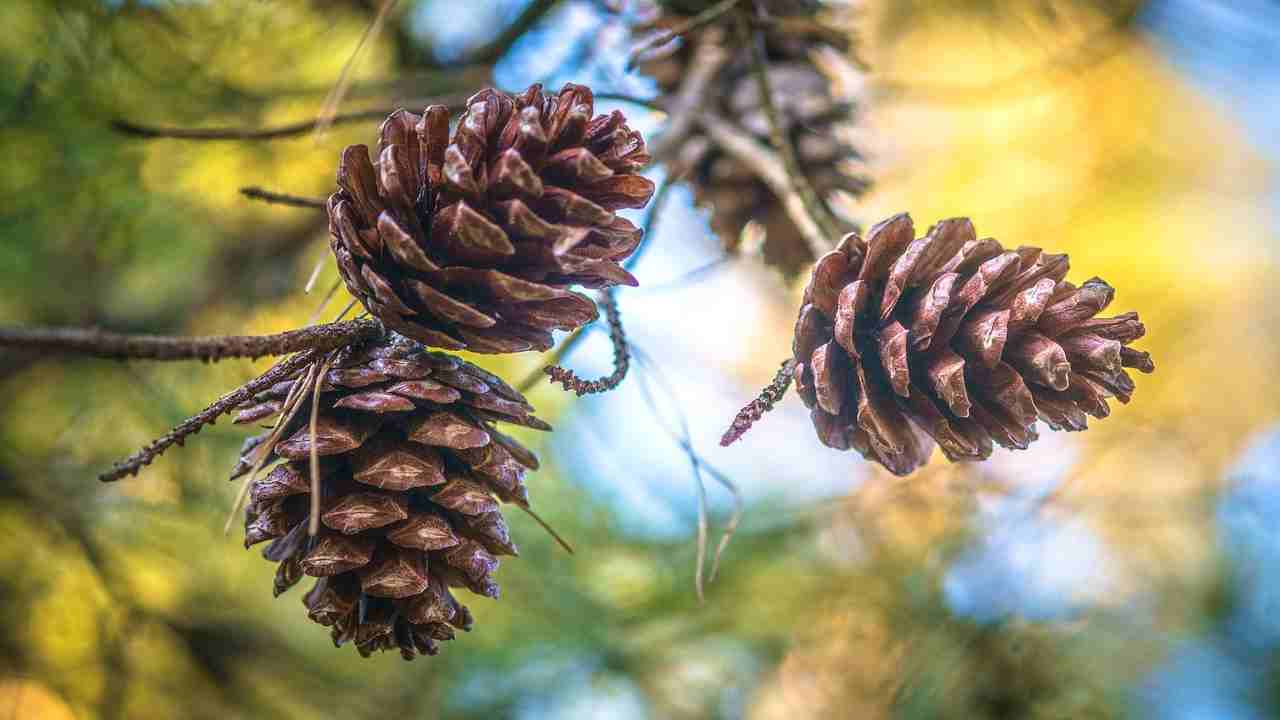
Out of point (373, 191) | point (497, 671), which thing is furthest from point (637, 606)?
point (373, 191)

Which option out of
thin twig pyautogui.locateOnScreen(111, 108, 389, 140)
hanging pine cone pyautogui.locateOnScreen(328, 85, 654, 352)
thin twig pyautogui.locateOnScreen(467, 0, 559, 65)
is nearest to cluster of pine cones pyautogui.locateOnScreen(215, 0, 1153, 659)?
hanging pine cone pyautogui.locateOnScreen(328, 85, 654, 352)

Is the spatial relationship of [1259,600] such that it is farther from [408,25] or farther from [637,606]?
[408,25]

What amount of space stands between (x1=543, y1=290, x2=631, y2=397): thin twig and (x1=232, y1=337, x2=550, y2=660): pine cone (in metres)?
0.04

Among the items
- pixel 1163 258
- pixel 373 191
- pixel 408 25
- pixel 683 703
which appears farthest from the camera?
pixel 1163 258

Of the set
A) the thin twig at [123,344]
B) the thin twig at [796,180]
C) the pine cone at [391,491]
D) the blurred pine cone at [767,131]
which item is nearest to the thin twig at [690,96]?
the blurred pine cone at [767,131]

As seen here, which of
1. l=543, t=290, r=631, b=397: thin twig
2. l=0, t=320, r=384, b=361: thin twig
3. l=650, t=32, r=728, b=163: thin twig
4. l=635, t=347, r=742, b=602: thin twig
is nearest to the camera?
l=0, t=320, r=384, b=361: thin twig

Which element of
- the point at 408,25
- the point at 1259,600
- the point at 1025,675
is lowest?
the point at 1259,600

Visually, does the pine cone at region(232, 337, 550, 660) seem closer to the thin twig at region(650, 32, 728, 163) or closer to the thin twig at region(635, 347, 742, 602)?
the thin twig at region(635, 347, 742, 602)

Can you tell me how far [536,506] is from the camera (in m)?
1.35

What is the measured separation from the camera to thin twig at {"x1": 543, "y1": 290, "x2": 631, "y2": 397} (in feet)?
1.42

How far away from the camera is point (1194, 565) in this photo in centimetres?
134

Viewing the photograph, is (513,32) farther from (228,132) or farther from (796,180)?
(796,180)

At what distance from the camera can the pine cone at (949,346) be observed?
0.46m

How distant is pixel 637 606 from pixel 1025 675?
514mm
